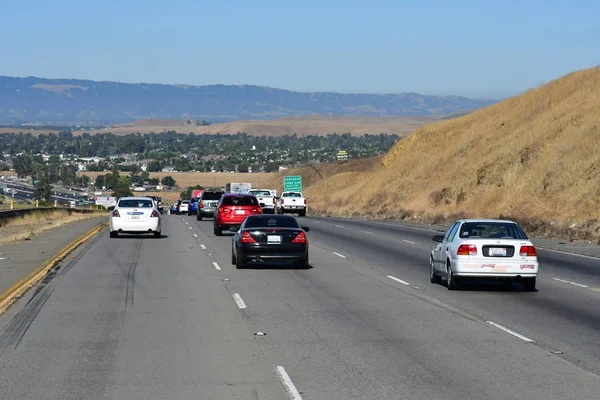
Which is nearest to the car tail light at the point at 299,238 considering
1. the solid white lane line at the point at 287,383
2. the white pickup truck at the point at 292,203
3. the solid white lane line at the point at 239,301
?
the solid white lane line at the point at 239,301

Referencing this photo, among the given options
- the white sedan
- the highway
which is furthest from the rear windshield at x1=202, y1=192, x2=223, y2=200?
the highway

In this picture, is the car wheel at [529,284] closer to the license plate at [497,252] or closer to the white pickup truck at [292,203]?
the license plate at [497,252]

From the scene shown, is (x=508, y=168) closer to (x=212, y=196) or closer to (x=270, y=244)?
(x=212, y=196)

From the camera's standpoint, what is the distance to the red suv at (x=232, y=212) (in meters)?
41.8

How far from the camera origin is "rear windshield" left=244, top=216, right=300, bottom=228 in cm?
2569

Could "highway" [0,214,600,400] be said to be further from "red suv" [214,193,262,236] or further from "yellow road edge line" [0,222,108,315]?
"red suv" [214,193,262,236]

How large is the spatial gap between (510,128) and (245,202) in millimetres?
38858

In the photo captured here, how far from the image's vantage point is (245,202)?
4259cm

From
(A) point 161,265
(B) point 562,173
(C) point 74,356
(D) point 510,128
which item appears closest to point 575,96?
(D) point 510,128

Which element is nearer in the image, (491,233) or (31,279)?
(491,233)

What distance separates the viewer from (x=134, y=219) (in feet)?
128

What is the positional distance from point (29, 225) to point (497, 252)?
37.1m

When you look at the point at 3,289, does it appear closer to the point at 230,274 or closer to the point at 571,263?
the point at 230,274

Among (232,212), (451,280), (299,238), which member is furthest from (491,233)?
(232,212)
